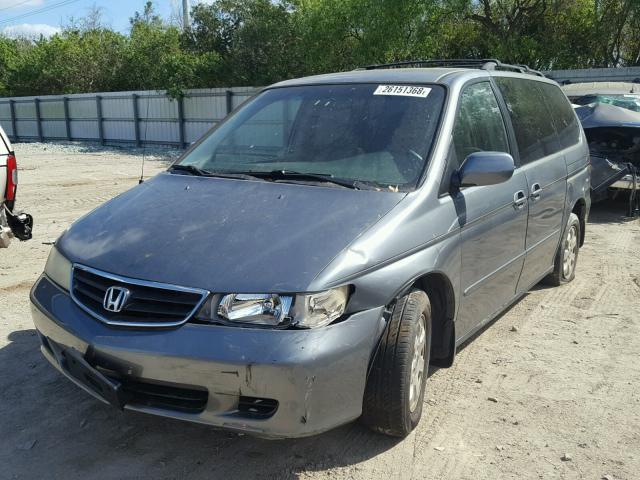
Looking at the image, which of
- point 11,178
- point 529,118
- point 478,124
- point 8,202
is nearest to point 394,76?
point 478,124

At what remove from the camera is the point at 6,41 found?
4281cm

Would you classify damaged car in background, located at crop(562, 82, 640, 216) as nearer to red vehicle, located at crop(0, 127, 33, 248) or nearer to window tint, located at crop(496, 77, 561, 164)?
window tint, located at crop(496, 77, 561, 164)

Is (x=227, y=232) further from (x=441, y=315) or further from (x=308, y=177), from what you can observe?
(x=441, y=315)

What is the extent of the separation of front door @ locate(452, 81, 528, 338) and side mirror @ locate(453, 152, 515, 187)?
100 millimetres

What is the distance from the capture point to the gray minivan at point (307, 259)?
2.62m

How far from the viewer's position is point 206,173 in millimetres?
3848

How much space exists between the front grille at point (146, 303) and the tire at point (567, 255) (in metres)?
3.87

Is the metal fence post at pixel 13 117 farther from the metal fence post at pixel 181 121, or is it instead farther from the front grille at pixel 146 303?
the front grille at pixel 146 303

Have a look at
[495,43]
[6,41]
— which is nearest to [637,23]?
[495,43]

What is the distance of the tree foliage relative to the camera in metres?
21.4

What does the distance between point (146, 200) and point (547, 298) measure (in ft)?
12.0

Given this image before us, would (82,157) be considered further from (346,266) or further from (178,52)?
(346,266)

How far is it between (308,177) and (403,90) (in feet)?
2.81

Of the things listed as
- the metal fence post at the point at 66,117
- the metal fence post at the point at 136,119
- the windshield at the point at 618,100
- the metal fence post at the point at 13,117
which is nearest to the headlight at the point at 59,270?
the windshield at the point at 618,100
